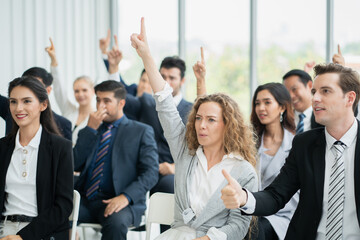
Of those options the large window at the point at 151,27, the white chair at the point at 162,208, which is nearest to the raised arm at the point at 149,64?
the white chair at the point at 162,208

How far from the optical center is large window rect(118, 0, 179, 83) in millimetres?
6346

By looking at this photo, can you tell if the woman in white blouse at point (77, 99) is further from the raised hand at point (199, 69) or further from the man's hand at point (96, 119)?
the raised hand at point (199, 69)

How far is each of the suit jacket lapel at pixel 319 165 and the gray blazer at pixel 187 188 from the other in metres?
0.40

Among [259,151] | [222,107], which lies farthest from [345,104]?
[259,151]

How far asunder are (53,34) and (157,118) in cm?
222

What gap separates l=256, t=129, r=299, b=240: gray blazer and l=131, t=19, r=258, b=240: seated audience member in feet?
1.68

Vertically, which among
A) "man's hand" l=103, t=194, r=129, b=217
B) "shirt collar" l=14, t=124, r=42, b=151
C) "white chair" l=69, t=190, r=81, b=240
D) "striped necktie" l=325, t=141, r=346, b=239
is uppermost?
"shirt collar" l=14, t=124, r=42, b=151

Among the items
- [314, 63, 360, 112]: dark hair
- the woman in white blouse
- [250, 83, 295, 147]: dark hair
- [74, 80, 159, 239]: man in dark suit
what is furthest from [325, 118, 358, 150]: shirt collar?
the woman in white blouse

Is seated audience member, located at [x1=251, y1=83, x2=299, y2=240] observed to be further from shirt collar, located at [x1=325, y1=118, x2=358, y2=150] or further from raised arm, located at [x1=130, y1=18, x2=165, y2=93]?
raised arm, located at [x1=130, y1=18, x2=165, y2=93]

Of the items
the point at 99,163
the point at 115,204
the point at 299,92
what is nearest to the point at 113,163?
the point at 99,163

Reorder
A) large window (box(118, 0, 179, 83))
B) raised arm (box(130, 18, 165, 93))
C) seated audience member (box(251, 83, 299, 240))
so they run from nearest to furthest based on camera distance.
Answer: raised arm (box(130, 18, 165, 93)), seated audience member (box(251, 83, 299, 240)), large window (box(118, 0, 179, 83))

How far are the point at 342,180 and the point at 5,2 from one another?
4.06m

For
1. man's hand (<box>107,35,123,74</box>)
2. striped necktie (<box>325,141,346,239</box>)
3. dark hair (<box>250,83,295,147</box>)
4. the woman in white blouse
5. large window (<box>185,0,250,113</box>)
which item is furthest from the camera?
large window (<box>185,0,250,113</box>)

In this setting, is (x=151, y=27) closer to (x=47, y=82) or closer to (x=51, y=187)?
(x=47, y=82)
